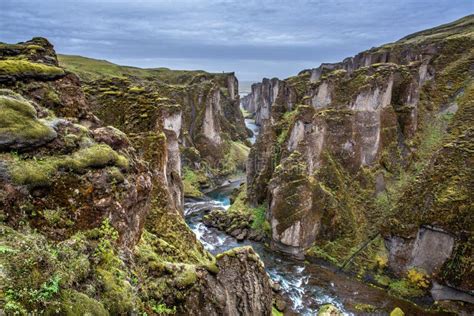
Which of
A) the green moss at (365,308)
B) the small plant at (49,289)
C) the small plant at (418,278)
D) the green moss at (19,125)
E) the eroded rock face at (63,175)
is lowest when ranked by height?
the green moss at (365,308)

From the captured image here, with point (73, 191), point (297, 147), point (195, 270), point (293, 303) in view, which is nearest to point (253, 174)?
point (297, 147)

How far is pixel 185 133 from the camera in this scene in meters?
83.2

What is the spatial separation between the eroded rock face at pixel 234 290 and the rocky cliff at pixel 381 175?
24.3 m

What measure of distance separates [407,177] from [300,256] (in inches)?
811

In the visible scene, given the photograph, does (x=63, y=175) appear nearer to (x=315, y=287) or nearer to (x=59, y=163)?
(x=59, y=163)

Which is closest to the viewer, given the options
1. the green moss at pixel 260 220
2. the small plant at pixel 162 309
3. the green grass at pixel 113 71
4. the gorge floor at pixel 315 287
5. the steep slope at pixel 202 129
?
the small plant at pixel 162 309

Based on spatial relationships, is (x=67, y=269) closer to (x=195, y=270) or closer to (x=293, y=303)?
(x=195, y=270)

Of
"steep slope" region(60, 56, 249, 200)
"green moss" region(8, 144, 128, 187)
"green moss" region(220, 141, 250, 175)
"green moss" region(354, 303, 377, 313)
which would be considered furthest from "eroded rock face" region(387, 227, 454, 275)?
"green moss" region(220, 141, 250, 175)

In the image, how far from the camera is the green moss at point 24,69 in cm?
1460

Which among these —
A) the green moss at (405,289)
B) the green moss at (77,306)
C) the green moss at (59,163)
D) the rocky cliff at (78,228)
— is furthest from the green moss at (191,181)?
the green moss at (77,306)

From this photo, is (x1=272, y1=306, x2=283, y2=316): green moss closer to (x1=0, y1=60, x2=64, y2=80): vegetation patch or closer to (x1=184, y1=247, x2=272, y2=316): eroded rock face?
(x1=184, y1=247, x2=272, y2=316): eroded rock face

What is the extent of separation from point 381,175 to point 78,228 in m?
46.1

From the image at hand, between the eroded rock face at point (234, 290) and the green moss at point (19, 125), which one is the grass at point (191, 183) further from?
the green moss at point (19, 125)

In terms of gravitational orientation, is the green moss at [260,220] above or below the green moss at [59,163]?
below
